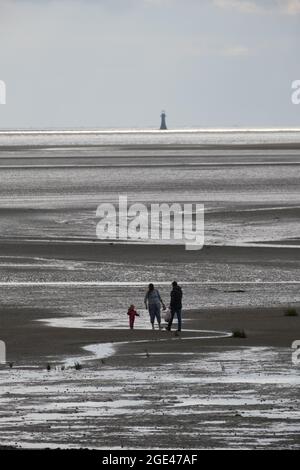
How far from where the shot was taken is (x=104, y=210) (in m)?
69.6

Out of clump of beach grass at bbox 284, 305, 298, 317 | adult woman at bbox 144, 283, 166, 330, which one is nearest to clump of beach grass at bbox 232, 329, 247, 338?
adult woman at bbox 144, 283, 166, 330

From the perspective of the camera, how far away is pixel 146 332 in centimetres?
3425

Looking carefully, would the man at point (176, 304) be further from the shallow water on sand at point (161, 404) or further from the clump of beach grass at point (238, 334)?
the shallow water on sand at point (161, 404)

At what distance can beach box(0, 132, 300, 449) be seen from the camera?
73.5 ft

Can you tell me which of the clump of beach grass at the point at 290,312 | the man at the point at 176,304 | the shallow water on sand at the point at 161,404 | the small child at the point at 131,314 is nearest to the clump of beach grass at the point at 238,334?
the man at the point at 176,304

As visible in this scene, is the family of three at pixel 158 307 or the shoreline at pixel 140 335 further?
the family of three at pixel 158 307

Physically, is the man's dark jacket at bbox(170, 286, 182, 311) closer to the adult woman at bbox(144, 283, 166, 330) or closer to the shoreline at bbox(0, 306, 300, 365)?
the adult woman at bbox(144, 283, 166, 330)

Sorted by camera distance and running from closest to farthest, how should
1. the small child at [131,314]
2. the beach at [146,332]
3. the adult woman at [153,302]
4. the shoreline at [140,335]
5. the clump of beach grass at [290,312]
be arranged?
the beach at [146,332] < the shoreline at [140,335] < the small child at [131,314] < the adult woman at [153,302] < the clump of beach grass at [290,312]

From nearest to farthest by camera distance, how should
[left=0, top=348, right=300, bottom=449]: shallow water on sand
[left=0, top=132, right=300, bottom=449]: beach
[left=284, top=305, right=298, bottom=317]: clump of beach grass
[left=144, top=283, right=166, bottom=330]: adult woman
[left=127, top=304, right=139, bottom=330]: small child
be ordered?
[left=0, top=348, right=300, bottom=449]: shallow water on sand, [left=0, top=132, right=300, bottom=449]: beach, [left=127, top=304, right=139, bottom=330]: small child, [left=144, top=283, right=166, bottom=330]: adult woman, [left=284, top=305, right=298, bottom=317]: clump of beach grass

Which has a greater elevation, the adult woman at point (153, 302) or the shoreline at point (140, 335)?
the adult woman at point (153, 302)

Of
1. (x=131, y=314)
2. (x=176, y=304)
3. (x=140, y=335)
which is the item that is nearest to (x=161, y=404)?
(x=140, y=335)

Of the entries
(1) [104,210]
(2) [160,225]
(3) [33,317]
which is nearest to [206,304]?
(3) [33,317]

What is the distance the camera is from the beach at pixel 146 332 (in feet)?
73.5
